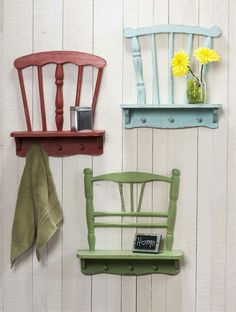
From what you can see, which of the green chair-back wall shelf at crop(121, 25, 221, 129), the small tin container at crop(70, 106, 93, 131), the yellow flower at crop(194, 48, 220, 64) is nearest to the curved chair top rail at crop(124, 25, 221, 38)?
the green chair-back wall shelf at crop(121, 25, 221, 129)

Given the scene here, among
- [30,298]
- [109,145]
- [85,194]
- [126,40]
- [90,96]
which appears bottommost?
[30,298]

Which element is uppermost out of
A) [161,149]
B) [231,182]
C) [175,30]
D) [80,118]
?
[175,30]

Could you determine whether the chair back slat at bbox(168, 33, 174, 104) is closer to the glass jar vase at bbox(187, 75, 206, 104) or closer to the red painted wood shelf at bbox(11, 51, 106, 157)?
the glass jar vase at bbox(187, 75, 206, 104)

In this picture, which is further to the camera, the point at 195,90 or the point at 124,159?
the point at 124,159

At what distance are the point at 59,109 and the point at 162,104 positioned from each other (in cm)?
43

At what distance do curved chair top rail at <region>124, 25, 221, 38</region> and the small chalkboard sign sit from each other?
84 cm

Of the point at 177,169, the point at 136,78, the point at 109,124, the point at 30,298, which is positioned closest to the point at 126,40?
the point at 136,78

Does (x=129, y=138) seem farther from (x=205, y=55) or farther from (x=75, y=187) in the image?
(x=205, y=55)

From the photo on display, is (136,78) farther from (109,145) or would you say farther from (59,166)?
(59,166)

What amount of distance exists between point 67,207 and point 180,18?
93 centimetres

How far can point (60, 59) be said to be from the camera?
3.00 metres

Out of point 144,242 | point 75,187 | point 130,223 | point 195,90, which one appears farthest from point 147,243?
point 195,90

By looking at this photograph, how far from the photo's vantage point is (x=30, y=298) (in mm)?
3082

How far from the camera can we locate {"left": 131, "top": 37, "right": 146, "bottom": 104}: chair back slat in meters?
2.97
